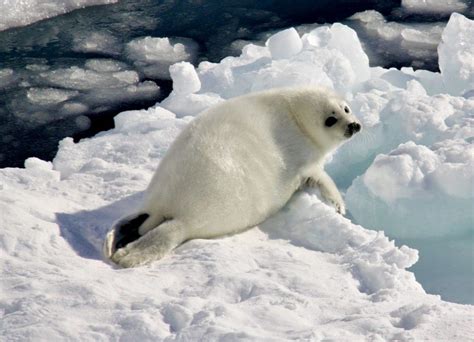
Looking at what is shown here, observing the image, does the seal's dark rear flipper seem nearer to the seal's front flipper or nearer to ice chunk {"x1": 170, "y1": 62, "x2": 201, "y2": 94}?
the seal's front flipper

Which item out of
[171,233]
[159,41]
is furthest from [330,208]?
[159,41]

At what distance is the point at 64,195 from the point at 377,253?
156 cm

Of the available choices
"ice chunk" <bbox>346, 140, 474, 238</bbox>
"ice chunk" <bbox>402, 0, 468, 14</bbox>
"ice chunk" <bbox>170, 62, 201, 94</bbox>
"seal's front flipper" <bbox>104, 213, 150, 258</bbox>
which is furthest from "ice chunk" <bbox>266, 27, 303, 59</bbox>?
"seal's front flipper" <bbox>104, 213, 150, 258</bbox>

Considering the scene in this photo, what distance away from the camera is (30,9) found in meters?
8.22

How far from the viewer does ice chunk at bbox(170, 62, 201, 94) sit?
603 cm

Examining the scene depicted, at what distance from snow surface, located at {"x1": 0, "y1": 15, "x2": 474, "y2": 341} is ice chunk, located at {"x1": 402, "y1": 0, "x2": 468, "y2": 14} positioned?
2.22 metres

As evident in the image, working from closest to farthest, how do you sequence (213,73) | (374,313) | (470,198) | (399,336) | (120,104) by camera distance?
(399,336) → (374,313) → (470,198) → (213,73) → (120,104)

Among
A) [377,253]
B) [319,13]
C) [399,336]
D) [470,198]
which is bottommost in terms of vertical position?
[399,336]

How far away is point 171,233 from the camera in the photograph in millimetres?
3789

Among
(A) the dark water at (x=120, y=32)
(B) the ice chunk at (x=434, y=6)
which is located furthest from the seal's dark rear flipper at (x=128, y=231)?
(B) the ice chunk at (x=434, y=6)

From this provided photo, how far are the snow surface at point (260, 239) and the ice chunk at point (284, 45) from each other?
157 millimetres

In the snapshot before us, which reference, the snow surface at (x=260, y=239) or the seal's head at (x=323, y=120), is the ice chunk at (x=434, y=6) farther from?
the seal's head at (x=323, y=120)

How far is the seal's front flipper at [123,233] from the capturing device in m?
3.74

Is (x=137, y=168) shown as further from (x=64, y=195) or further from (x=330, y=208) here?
(x=330, y=208)
